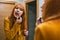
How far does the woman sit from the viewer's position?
715 millimetres

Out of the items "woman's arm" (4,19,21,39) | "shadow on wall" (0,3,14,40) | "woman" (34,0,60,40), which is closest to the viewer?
"woman" (34,0,60,40)

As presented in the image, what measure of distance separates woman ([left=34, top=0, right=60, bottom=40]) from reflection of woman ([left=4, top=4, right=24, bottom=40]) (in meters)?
1.59

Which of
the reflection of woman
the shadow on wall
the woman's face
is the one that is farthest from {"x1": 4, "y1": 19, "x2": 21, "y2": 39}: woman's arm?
the shadow on wall

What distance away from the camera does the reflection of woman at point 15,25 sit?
2326mm

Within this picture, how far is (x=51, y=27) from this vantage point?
72 cm

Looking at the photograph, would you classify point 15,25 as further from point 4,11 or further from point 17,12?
point 4,11

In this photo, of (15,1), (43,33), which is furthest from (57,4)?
(15,1)

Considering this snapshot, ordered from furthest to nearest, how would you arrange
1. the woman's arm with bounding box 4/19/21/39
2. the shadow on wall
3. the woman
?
the shadow on wall, the woman's arm with bounding box 4/19/21/39, the woman

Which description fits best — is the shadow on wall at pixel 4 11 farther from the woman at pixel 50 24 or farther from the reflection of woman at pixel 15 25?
the woman at pixel 50 24

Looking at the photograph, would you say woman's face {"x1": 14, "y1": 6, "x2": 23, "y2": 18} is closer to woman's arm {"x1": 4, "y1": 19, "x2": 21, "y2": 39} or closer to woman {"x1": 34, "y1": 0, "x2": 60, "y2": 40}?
woman's arm {"x1": 4, "y1": 19, "x2": 21, "y2": 39}

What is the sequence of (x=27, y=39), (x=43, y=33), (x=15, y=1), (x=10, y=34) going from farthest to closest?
(x=15, y=1), (x=27, y=39), (x=10, y=34), (x=43, y=33)

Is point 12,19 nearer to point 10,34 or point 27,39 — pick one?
point 10,34

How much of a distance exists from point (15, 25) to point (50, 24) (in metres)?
1.64

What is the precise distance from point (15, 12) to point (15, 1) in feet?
2.89
